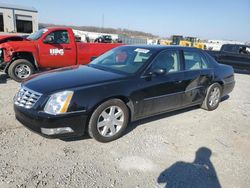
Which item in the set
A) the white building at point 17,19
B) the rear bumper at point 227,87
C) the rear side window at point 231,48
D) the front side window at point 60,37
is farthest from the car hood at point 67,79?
the white building at point 17,19

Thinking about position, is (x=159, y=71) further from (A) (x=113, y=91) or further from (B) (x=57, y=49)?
(B) (x=57, y=49)

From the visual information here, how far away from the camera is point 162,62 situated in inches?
178

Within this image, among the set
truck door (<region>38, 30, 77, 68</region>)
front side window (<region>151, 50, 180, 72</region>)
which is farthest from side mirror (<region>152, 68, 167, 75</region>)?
truck door (<region>38, 30, 77, 68</region>)

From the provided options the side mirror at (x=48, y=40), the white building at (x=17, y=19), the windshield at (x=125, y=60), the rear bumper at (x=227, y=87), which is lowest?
the rear bumper at (x=227, y=87)

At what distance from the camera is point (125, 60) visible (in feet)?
15.4

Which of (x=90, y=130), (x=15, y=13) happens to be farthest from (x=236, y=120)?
(x=15, y=13)

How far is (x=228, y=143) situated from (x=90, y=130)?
248 cm

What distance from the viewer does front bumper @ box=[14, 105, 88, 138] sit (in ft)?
10.8

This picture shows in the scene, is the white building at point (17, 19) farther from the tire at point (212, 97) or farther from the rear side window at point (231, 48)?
the tire at point (212, 97)

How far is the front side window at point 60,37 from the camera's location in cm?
813

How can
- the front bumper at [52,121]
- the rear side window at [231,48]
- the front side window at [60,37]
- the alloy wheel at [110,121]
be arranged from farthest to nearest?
the rear side window at [231,48] → the front side window at [60,37] → the alloy wheel at [110,121] → the front bumper at [52,121]

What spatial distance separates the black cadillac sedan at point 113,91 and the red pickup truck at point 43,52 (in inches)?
142

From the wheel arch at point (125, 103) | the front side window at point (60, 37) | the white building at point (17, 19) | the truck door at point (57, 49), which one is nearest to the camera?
the wheel arch at point (125, 103)

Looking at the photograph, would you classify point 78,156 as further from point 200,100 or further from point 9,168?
point 200,100
